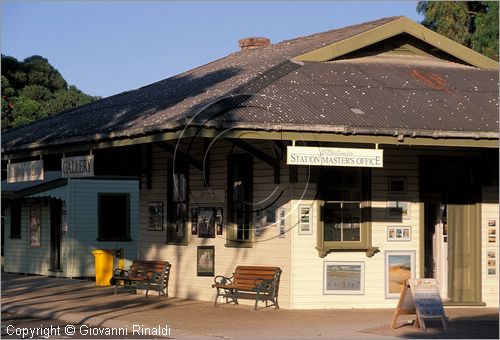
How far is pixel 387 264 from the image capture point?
67.0 ft

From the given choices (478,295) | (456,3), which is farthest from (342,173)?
(456,3)

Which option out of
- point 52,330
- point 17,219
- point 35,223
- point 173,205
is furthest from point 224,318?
point 17,219

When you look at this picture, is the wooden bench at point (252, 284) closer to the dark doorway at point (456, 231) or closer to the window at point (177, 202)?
the window at point (177, 202)

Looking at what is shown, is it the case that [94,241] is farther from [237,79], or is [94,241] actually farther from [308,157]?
[308,157]


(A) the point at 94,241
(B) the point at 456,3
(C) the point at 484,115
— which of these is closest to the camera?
(C) the point at 484,115

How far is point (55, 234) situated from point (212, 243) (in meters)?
10.7

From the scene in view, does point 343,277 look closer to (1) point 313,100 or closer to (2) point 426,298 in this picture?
(1) point 313,100

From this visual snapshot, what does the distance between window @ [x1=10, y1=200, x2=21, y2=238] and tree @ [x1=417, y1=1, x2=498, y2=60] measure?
67.4ft

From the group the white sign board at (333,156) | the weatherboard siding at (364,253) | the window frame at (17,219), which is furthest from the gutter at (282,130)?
the window frame at (17,219)

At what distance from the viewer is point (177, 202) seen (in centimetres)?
2314

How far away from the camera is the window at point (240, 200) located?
2098 centimetres

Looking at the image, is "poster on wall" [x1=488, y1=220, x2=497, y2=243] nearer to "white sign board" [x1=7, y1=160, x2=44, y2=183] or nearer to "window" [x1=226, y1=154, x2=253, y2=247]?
"window" [x1=226, y1=154, x2=253, y2=247]

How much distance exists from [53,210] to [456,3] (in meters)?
22.1

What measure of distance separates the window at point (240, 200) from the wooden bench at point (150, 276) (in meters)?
2.27
